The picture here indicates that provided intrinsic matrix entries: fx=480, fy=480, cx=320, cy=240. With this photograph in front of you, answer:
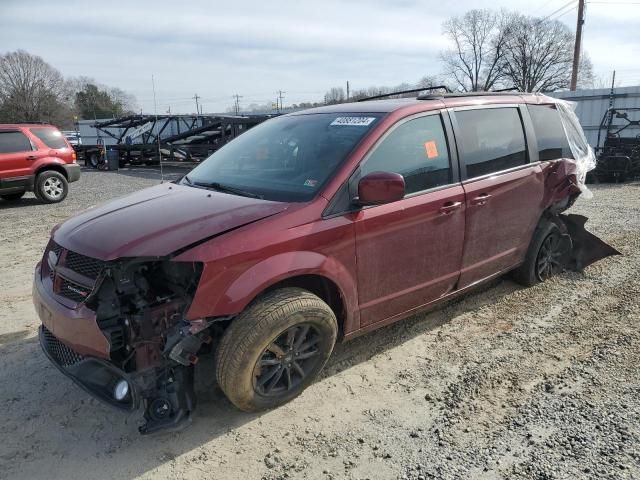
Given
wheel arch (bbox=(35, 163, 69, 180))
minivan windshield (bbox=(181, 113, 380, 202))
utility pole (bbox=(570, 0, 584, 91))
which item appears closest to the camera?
minivan windshield (bbox=(181, 113, 380, 202))

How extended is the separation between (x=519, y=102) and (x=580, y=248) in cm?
201

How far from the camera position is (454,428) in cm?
280

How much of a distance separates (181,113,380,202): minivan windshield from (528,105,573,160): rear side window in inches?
79.8

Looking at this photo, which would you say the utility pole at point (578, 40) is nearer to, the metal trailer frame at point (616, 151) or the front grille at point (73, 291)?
the metal trailer frame at point (616, 151)

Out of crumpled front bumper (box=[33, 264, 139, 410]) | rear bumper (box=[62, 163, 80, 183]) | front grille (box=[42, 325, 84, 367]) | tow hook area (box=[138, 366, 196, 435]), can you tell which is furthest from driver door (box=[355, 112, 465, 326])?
rear bumper (box=[62, 163, 80, 183])

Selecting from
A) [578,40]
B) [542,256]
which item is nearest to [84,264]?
[542,256]

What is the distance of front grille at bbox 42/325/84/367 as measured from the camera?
287cm

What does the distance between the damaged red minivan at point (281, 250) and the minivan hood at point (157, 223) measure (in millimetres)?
13

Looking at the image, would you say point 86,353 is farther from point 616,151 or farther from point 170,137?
point 170,137

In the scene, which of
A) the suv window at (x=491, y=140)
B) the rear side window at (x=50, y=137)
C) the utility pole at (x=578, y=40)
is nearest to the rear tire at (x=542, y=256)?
the suv window at (x=491, y=140)

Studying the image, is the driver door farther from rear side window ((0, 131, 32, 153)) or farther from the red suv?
rear side window ((0, 131, 32, 153))

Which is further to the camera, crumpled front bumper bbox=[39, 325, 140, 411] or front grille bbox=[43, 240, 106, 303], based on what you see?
front grille bbox=[43, 240, 106, 303]

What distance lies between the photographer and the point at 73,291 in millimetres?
2805

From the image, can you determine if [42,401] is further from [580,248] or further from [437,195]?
[580,248]
